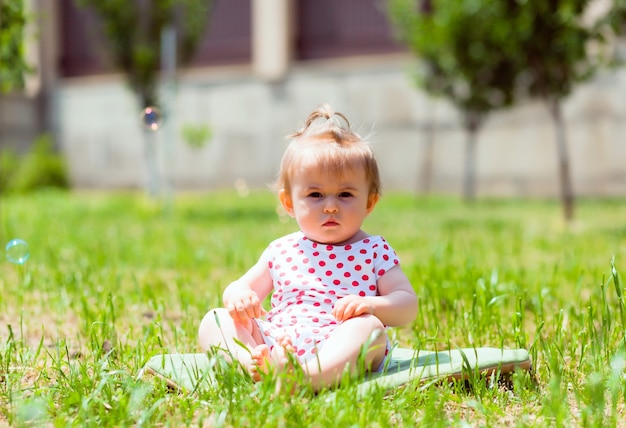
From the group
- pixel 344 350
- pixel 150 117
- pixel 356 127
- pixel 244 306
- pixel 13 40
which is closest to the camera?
pixel 344 350

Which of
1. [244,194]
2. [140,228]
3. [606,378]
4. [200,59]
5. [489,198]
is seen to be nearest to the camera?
[606,378]

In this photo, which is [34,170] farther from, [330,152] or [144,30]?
[330,152]

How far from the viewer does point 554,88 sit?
892 cm

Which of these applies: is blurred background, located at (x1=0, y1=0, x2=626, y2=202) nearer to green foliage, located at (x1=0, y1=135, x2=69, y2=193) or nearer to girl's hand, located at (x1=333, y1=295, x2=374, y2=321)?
green foliage, located at (x1=0, y1=135, x2=69, y2=193)

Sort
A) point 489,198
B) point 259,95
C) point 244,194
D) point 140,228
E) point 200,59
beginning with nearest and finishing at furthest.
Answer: point 140,228, point 489,198, point 244,194, point 259,95, point 200,59

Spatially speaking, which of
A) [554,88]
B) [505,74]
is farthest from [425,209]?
[554,88]

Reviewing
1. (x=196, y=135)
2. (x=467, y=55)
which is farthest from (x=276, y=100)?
(x=467, y=55)

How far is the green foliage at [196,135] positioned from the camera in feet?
52.4

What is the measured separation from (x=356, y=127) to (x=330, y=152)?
912 cm

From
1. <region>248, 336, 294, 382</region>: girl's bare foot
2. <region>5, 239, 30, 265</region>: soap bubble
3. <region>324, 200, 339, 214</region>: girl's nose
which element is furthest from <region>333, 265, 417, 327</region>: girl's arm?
<region>5, 239, 30, 265</region>: soap bubble

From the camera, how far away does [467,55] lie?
1036 cm

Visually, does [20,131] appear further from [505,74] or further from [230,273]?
[230,273]

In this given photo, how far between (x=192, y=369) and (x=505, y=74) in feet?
30.9

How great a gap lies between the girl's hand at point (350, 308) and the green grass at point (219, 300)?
26cm
